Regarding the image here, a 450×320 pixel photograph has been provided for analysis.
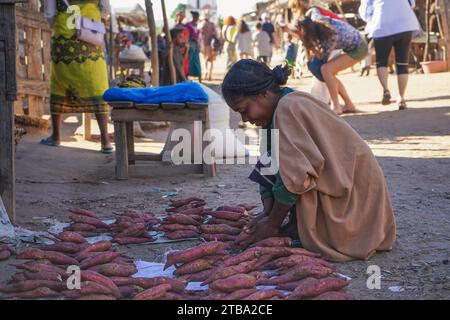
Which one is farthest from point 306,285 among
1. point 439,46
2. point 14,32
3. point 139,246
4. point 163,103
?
point 439,46

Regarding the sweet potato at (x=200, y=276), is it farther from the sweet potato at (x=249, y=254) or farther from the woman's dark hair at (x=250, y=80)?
the woman's dark hair at (x=250, y=80)

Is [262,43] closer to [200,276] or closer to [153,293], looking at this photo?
[200,276]

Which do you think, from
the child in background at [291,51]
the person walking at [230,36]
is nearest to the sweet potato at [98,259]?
the person walking at [230,36]

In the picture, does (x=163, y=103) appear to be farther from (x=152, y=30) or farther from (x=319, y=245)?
(x=152, y=30)

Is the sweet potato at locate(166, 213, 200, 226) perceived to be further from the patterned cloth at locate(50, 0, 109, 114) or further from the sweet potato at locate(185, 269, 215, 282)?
the patterned cloth at locate(50, 0, 109, 114)

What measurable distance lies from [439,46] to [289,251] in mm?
14888

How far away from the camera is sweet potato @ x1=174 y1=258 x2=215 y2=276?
3402 millimetres

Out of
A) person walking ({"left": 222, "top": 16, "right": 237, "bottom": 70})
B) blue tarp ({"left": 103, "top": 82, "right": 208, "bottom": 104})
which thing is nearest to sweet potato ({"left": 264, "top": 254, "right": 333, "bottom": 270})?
blue tarp ({"left": 103, "top": 82, "right": 208, "bottom": 104})

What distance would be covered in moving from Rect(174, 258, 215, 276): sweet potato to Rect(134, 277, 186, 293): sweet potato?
0.21 meters

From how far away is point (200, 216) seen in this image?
4.41 meters

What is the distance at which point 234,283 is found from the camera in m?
3.09

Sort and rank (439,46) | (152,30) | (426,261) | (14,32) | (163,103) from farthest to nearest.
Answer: (439,46) < (152,30) < (163,103) < (14,32) < (426,261)

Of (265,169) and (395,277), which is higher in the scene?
(265,169)

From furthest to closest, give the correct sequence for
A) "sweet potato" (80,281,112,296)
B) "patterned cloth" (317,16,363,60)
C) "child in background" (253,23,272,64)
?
"child in background" (253,23,272,64) < "patterned cloth" (317,16,363,60) < "sweet potato" (80,281,112,296)
